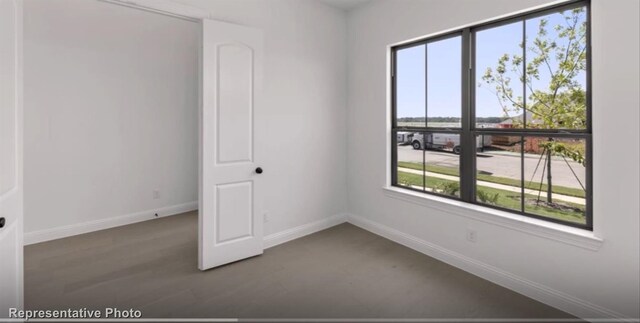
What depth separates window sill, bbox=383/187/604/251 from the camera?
2.19 metres

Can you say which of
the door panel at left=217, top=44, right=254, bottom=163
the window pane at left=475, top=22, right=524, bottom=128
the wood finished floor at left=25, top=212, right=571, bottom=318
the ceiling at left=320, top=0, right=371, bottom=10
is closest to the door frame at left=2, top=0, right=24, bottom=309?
the wood finished floor at left=25, top=212, right=571, bottom=318

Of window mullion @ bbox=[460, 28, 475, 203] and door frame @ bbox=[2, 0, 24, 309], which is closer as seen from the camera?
door frame @ bbox=[2, 0, 24, 309]

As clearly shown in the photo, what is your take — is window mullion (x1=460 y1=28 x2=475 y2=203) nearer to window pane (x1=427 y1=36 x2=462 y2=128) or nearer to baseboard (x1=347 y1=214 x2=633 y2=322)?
window pane (x1=427 y1=36 x2=462 y2=128)

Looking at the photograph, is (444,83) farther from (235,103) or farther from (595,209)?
(235,103)

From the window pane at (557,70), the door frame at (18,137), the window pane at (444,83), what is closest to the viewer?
the door frame at (18,137)

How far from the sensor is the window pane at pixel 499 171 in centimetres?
267

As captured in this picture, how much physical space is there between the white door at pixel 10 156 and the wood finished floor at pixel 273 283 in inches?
31.5

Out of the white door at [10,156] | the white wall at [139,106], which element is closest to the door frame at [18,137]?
the white door at [10,156]

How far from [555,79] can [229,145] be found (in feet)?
9.04

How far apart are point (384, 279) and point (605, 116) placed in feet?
6.46

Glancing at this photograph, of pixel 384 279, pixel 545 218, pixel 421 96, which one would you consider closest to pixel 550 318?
pixel 545 218

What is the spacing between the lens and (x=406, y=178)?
360 cm

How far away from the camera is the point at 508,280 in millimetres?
2582

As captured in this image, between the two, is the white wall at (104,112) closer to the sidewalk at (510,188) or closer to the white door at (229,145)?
the white door at (229,145)
